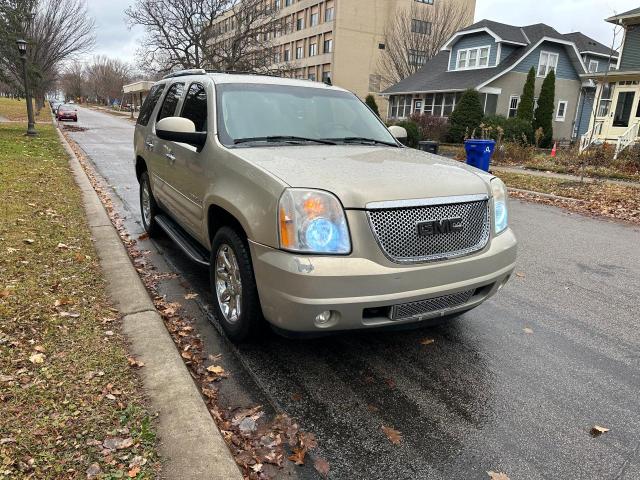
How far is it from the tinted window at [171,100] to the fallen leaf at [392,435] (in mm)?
3929

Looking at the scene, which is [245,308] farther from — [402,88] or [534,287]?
[402,88]

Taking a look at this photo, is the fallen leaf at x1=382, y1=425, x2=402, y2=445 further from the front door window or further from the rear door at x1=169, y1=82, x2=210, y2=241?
the front door window

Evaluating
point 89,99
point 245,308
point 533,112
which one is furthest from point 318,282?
point 89,99

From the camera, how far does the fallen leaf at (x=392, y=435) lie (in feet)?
8.72

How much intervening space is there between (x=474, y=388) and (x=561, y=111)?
37.0 m

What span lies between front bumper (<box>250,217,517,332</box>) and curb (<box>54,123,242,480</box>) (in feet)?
2.23

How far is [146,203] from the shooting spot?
6.54 meters

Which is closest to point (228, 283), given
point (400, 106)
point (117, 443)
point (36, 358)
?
point (36, 358)

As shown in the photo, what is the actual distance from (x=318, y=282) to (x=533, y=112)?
104 ft

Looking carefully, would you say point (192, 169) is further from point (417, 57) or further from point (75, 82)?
point (75, 82)

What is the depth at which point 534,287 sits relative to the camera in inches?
202

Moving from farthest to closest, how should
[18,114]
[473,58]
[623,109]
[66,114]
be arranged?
[18,114] → [66,114] → [473,58] → [623,109]

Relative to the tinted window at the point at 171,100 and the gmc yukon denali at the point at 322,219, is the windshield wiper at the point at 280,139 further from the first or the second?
the tinted window at the point at 171,100

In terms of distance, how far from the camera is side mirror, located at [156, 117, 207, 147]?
12.7 feet
